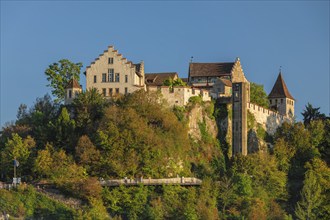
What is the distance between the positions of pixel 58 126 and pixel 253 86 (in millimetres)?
31669

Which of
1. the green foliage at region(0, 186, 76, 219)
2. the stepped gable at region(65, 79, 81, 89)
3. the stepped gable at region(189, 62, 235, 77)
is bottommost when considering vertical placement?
the green foliage at region(0, 186, 76, 219)

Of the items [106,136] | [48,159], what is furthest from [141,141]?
[48,159]

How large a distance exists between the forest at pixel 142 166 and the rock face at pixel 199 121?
298mm

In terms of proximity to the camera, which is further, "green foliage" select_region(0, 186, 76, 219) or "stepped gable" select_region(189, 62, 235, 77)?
"stepped gable" select_region(189, 62, 235, 77)

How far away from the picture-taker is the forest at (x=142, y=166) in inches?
3504

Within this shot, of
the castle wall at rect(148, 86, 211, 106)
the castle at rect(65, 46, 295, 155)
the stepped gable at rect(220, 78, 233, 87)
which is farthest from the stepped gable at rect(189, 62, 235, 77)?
the castle wall at rect(148, 86, 211, 106)

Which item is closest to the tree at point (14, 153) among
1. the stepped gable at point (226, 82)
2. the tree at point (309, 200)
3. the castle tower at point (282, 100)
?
the stepped gable at point (226, 82)

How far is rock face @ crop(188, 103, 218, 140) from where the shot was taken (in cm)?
10281

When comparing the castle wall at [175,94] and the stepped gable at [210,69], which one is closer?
the castle wall at [175,94]

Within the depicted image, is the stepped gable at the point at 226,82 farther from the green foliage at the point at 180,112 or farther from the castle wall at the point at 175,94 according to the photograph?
the green foliage at the point at 180,112

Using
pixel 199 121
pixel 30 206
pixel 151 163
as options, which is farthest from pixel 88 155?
pixel 199 121

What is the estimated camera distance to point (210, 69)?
379 feet

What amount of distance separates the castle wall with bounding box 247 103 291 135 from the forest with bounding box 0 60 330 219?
5.01 metres

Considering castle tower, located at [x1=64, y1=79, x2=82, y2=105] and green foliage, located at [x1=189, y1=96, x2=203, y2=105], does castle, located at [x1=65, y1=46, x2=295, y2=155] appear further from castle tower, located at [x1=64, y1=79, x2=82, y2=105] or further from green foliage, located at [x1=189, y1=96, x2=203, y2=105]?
green foliage, located at [x1=189, y1=96, x2=203, y2=105]
